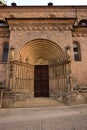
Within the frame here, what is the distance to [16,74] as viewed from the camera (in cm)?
1039

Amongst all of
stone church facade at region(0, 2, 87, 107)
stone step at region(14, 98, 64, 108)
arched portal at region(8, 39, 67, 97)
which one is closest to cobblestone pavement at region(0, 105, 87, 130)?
stone step at region(14, 98, 64, 108)

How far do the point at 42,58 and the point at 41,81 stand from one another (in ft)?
7.59

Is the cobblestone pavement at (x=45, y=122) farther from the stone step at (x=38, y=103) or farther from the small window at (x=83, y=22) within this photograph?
the small window at (x=83, y=22)

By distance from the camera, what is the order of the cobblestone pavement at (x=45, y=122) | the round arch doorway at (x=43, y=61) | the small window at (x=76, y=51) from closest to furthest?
the cobblestone pavement at (x=45, y=122)
the round arch doorway at (x=43, y=61)
the small window at (x=76, y=51)

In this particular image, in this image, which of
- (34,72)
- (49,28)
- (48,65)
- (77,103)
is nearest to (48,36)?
(49,28)

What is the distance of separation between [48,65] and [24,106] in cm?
436

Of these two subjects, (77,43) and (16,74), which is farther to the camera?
(77,43)

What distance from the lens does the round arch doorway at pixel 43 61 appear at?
1116 centimetres

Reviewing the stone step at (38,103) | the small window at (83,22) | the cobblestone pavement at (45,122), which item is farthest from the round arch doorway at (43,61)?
the small window at (83,22)

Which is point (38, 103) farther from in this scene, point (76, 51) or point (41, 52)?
point (76, 51)

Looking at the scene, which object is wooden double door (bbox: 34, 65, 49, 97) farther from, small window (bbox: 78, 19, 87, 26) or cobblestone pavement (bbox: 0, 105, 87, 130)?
small window (bbox: 78, 19, 87, 26)

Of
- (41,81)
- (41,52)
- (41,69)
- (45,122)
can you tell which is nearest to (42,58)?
(41,52)

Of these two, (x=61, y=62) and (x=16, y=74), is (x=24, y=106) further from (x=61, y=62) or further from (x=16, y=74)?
(x=61, y=62)

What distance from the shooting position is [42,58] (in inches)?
482
